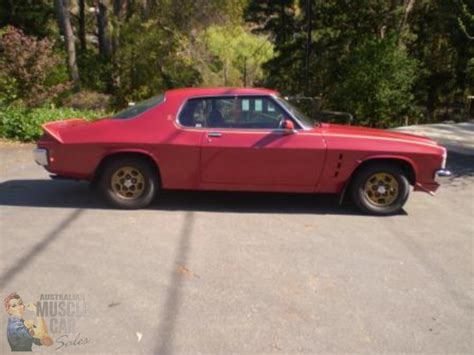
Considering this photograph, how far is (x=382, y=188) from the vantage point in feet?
22.0

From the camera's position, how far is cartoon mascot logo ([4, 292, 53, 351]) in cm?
366

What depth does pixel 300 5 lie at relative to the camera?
23.7 m

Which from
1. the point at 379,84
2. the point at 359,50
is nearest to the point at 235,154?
the point at 379,84

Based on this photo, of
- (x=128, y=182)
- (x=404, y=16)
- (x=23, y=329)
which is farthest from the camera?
(x=404, y=16)

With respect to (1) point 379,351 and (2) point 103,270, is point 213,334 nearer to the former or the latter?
(1) point 379,351

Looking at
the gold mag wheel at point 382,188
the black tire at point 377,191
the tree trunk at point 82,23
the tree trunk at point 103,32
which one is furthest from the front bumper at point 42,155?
the tree trunk at point 82,23

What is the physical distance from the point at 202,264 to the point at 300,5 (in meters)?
20.5

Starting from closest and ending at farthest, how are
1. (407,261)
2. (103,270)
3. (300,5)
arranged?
(103,270) → (407,261) → (300,5)

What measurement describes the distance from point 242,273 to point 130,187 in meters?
2.43

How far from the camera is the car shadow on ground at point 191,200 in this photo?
6914mm

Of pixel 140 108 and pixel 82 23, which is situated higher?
pixel 82 23

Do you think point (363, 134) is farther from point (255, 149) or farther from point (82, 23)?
point (82, 23)

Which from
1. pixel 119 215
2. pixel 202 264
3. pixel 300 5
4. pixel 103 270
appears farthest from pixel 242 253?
pixel 300 5

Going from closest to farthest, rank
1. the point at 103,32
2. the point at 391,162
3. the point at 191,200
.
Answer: the point at 391,162 → the point at 191,200 → the point at 103,32
